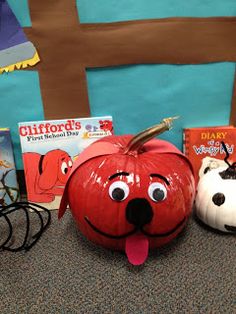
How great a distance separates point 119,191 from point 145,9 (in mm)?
486

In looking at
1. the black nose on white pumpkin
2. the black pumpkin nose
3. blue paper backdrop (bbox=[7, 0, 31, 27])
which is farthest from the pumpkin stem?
blue paper backdrop (bbox=[7, 0, 31, 27])

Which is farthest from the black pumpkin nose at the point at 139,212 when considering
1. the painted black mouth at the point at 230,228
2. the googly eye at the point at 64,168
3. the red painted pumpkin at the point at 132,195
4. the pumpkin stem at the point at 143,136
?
the googly eye at the point at 64,168

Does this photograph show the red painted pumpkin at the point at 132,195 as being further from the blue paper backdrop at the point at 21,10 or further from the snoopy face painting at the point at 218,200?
the blue paper backdrop at the point at 21,10

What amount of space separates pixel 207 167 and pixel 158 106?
22cm

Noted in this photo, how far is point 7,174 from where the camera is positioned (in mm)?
943

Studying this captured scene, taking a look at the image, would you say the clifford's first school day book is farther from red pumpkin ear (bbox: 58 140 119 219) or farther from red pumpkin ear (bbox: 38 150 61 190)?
red pumpkin ear (bbox: 58 140 119 219)

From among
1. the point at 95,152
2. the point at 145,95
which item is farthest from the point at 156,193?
the point at 145,95

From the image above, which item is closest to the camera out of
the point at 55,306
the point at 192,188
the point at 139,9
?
the point at 55,306

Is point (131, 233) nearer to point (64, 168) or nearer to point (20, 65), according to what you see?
point (64, 168)

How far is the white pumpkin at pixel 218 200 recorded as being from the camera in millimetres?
755

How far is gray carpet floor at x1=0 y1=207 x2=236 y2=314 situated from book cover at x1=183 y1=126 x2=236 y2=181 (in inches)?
9.1

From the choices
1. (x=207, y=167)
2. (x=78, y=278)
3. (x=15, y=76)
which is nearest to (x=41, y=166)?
(x=15, y=76)

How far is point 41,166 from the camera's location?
3.03 feet

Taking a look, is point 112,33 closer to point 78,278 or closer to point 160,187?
point 160,187
